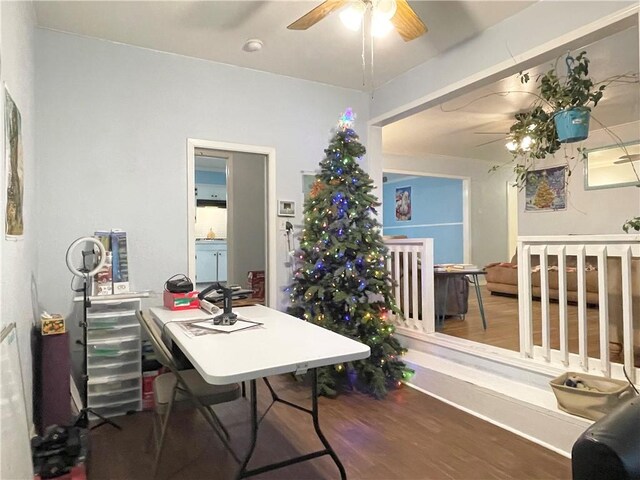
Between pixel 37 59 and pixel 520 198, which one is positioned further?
pixel 520 198

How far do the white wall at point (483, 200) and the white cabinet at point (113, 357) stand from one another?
6.00m

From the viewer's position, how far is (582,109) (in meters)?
2.65

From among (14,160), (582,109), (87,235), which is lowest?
(87,235)

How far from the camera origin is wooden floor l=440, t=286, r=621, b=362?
3686mm

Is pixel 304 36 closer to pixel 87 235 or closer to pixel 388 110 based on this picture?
pixel 388 110

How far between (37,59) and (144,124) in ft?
2.68

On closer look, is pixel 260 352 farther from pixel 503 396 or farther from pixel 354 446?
pixel 503 396

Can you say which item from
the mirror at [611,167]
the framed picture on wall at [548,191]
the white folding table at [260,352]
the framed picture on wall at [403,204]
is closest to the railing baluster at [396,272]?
the white folding table at [260,352]

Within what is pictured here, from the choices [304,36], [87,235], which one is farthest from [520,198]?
[87,235]

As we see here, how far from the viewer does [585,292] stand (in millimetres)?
2584

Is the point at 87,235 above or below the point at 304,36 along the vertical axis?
below

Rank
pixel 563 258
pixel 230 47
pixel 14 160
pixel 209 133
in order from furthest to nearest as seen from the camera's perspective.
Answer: pixel 209 133, pixel 230 47, pixel 563 258, pixel 14 160

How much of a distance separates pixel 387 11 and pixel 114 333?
265 cm

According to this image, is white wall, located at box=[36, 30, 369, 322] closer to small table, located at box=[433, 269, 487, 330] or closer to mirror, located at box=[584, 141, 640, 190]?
small table, located at box=[433, 269, 487, 330]
